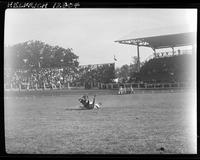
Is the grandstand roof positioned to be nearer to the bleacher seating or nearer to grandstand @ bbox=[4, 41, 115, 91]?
the bleacher seating

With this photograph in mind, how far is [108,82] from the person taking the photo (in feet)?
8.92

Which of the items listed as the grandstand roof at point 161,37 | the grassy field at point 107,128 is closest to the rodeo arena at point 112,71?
the grandstand roof at point 161,37

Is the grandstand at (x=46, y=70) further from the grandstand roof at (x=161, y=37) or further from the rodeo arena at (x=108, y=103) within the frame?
the grandstand roof at (x=161, y=37)

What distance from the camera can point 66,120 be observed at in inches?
105

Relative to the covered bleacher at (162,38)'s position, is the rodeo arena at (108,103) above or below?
below

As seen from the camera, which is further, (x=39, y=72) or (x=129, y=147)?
(x=39, y=72)

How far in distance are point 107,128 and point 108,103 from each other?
201 millimetres

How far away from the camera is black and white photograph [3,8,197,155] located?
2.61 metres

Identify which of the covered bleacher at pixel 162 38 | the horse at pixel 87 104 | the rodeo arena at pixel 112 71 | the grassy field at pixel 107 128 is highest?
the covered bleacher at pixel 162 38

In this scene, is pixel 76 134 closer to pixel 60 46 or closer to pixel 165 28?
pixel 60 46

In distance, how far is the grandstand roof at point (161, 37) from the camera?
2605mm
